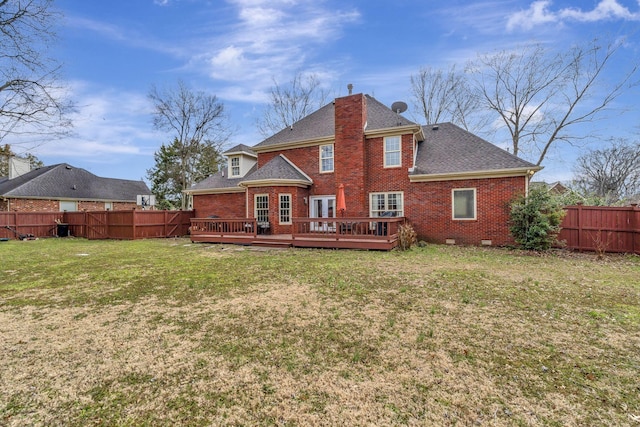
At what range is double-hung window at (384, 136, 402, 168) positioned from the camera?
14.2 meters

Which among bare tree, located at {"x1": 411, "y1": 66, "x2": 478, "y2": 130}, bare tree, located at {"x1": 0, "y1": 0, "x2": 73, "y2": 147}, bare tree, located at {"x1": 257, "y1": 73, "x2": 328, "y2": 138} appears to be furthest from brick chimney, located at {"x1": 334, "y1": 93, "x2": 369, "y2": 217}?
bare tree, located at {"x1": 257, "y1": 73, "x2": 328, "y2": 138}

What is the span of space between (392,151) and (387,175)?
1195 millimetres

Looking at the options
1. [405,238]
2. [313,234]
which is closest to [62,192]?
[313,234]

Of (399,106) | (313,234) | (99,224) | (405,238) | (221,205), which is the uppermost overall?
(399,106)

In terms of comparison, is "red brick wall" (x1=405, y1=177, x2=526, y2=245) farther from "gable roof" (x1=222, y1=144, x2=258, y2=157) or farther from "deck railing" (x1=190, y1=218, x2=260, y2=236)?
"gable roof" (x1=222, y1=144, x2=258, y2=157)

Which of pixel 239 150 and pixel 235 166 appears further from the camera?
pixel 235 166

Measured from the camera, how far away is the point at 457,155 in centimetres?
1381

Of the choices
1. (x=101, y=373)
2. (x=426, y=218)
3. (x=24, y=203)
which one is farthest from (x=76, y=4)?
(x=24, y=203)

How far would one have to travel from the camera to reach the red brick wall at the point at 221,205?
17906mm

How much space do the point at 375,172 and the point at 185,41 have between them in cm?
1158

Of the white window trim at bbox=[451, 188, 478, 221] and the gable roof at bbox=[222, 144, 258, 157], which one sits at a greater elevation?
the gable roof at bbox=[222, 144, 258, 157]

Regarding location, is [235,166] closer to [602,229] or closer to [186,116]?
[186,116]

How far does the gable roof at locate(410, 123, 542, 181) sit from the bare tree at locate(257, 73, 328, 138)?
581 inches

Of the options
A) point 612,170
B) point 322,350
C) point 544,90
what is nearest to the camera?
point 322,350
